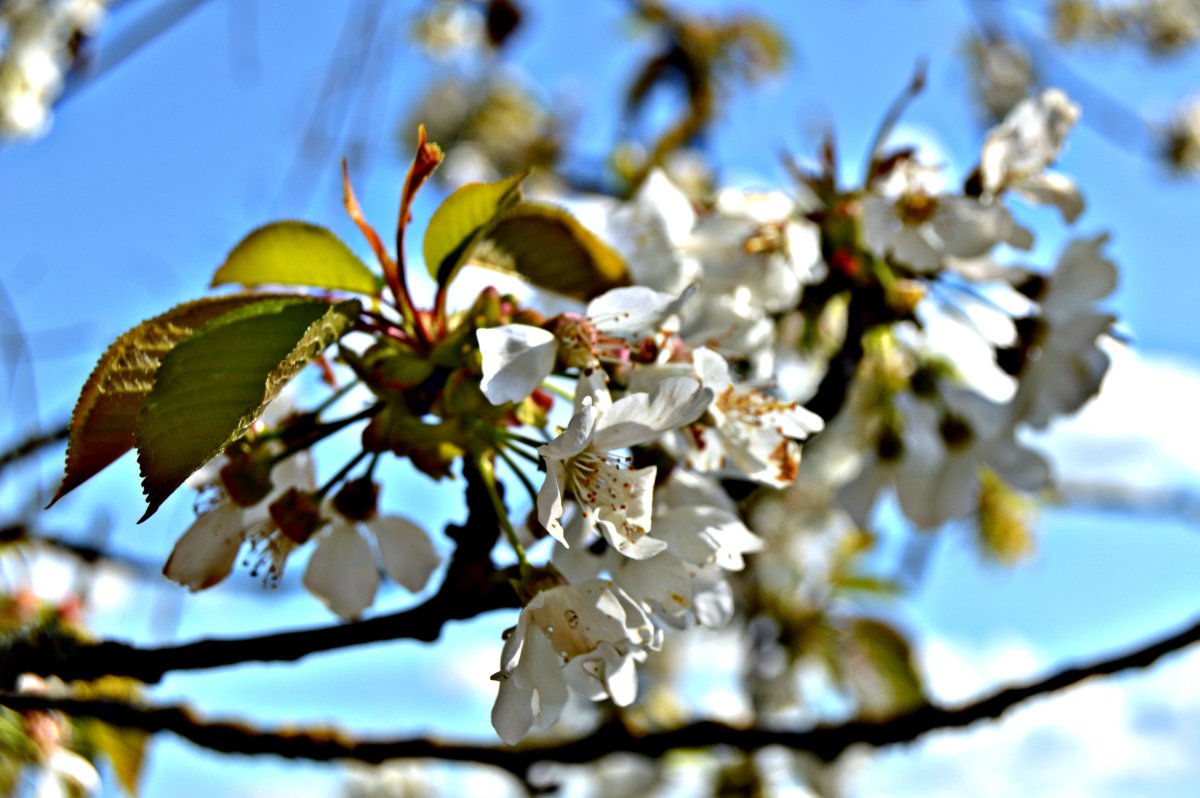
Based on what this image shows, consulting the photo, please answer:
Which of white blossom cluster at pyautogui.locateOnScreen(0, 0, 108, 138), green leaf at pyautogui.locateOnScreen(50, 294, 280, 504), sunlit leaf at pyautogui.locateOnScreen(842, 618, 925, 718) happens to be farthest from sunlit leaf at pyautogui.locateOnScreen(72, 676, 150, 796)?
white blossom cluster at pyautogui.locateOnScreen(0, 0, 108, 138)

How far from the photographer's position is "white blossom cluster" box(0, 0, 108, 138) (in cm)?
306

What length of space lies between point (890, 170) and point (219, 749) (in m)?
0.89

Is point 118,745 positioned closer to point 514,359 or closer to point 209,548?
point 209,548

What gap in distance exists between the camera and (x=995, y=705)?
0.91 meters

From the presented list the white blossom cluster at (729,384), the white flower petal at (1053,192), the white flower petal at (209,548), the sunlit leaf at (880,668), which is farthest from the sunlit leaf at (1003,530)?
the white flower petal at (209,548)

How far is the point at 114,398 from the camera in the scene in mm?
716

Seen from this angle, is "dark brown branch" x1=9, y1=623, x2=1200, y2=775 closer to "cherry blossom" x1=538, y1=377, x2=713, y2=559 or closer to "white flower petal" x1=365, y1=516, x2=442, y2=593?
"white flower petal" x1=365, y1=516, x2=442, y2=593

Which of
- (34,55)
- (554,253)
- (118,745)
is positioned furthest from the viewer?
(34,55)

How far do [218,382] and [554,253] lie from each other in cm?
35

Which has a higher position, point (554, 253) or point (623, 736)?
point (554, 253)

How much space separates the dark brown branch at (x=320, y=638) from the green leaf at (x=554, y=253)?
0.71 feet

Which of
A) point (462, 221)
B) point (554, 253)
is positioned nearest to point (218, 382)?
point (462, 221)

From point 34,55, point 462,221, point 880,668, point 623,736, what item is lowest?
→ point 880,668

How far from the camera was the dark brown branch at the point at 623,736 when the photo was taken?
0.88 metres
